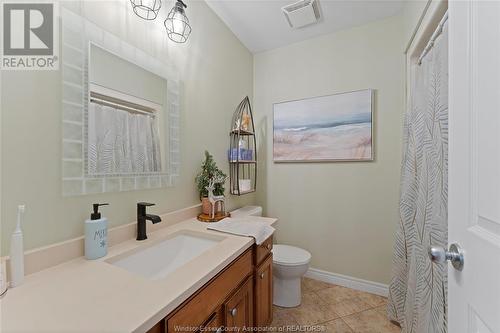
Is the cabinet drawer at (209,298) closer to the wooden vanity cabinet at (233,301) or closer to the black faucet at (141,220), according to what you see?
the wooden vanity cabinet at (233,301)

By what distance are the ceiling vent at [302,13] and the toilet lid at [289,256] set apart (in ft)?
6.72

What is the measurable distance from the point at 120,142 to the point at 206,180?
635mm

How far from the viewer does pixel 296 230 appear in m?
2.27

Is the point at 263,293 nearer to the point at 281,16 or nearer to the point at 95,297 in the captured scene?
the point at 95,297

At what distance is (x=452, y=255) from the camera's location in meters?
0.58

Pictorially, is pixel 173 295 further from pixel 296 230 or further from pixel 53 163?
pixel 296 230

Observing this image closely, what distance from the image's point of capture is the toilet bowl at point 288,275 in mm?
1666

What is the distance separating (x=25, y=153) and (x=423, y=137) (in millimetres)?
1890

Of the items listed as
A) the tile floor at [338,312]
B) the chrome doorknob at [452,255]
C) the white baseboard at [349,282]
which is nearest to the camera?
the chrome doorknob at [452,255]

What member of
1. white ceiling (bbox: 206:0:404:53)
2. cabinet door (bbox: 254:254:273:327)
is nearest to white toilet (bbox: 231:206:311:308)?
cabinet door (bbox: 254:254:273:327)

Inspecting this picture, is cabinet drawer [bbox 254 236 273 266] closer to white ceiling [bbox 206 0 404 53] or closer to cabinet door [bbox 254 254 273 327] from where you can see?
cabinet door [bbox 254 254 273 327]

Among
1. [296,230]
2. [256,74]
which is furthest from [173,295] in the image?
[256,74]

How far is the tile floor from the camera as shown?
1.56 meters

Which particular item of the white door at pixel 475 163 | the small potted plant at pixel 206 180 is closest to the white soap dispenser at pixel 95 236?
the small potted plant at pixel 206 180
